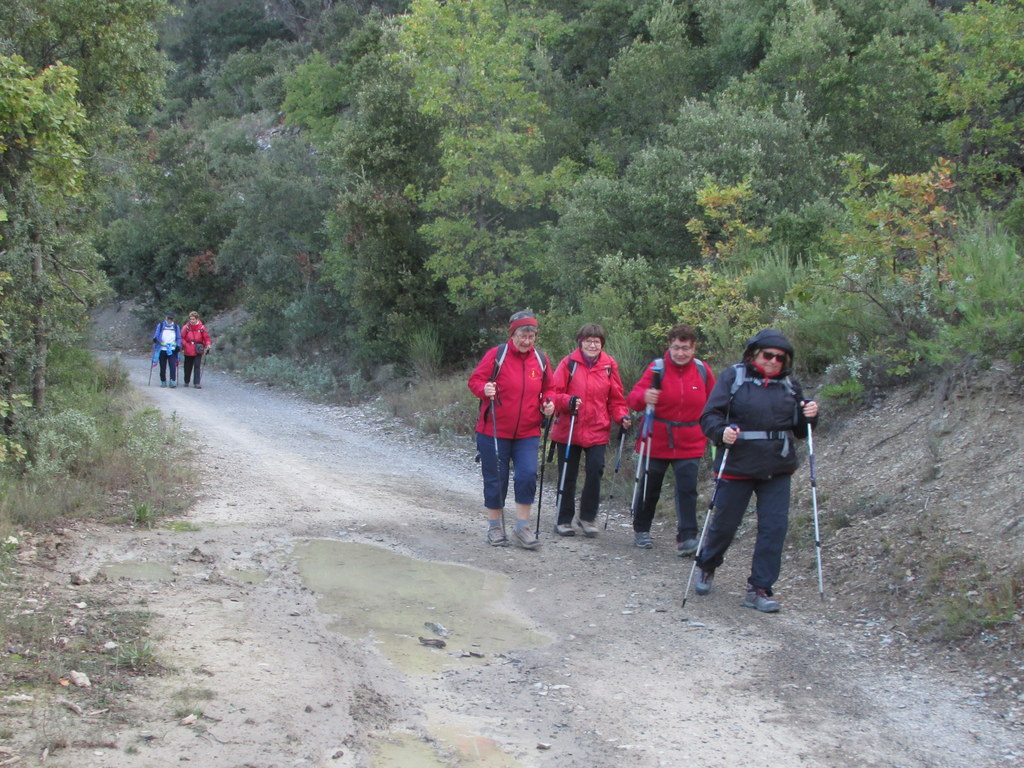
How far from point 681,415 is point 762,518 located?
64.2 inches

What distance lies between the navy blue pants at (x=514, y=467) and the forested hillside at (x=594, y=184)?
3.18 metres

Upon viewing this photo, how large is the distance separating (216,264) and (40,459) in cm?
2648

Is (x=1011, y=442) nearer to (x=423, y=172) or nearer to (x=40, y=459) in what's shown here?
(x=40, y=459)

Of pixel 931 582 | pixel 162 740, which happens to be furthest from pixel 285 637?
pixel 931 582

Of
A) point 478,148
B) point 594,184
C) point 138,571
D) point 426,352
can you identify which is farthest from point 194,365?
point 138,571

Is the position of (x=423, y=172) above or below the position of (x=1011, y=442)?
above

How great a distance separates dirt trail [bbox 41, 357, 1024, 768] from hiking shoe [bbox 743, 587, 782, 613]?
90 millimetres

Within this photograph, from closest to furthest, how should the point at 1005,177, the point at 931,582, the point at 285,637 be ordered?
the point at 285,637 → the point at 931,582 → the point at 1005,177

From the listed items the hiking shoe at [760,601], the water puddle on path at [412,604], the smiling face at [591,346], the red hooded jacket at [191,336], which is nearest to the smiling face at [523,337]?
the smiling face at [591,346]

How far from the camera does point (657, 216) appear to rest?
14.9 metres

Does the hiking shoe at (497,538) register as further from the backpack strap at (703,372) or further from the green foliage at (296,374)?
the green foliage at (296,374)

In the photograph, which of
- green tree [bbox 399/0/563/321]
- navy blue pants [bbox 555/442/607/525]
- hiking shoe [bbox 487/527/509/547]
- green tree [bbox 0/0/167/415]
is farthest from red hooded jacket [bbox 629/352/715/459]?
green tree [bbox 399/0/563/321]

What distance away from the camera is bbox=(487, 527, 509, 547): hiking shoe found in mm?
8805

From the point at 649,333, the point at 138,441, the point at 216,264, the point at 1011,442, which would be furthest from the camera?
the point at 216,264
